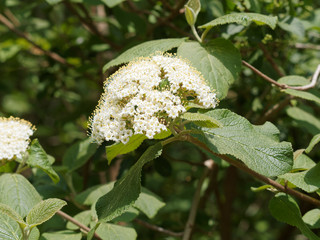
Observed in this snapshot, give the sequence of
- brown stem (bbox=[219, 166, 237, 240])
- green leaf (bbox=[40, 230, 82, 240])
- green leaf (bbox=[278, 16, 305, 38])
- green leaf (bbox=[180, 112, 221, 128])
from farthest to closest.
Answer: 1. brown stem (bbox=[219, 166, 237, 240])
2. green leaf (bbox=[278, 16, 305, 38])
3. green leaf (bbox=[40, 230, 82, 240])
4. green leaf (bbox=[180, 112, 221, 128])

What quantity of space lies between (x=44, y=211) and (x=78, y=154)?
0.80m

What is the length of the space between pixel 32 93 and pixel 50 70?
162 cm

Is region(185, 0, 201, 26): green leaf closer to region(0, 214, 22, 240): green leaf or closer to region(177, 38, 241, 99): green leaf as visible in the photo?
region(177, 38, 241, 99): green leaf

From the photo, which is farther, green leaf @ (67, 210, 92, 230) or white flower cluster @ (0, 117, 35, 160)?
green leaf @ (67, 210, 92, 230)

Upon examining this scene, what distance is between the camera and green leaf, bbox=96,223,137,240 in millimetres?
1516

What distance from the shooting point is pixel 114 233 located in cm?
154

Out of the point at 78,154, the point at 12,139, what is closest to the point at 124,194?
the point at 12,139

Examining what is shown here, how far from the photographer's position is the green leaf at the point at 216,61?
1491mm

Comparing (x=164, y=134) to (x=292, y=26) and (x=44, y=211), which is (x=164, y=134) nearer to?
(x=44, y=211)

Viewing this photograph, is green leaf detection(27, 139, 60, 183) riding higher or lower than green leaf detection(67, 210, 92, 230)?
higher

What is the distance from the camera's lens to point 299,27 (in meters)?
1.92

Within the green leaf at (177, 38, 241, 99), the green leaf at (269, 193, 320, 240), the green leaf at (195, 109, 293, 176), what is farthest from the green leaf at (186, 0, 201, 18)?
the green leaf at (269, 193, 320, 240)

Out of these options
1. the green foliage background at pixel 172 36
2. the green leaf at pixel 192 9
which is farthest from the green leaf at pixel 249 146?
the green leaf at pixel 192 9

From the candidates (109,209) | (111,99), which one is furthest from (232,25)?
(109,209)
